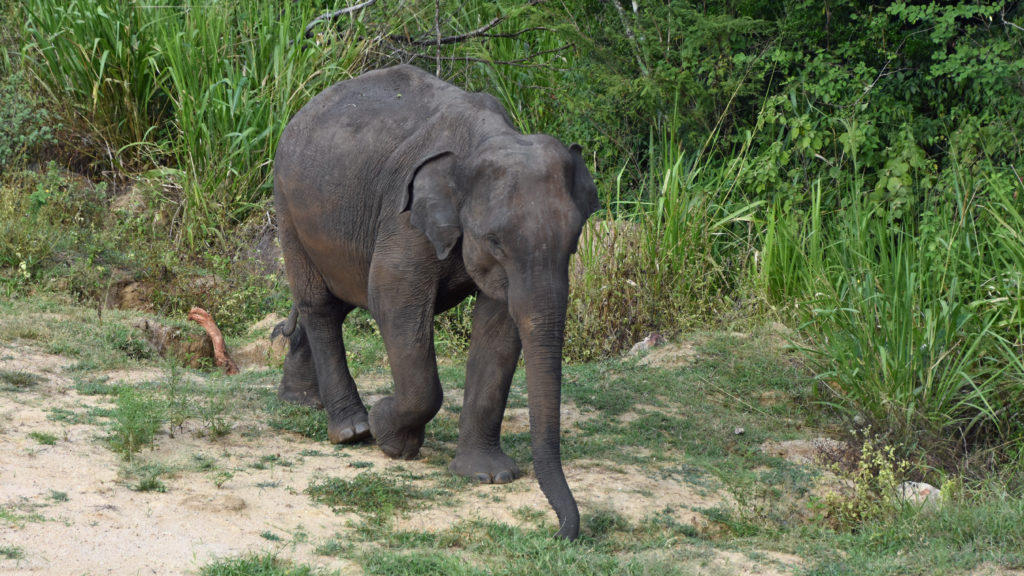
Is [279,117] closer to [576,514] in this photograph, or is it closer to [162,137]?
[162,137]

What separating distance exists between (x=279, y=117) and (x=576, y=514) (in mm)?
6572

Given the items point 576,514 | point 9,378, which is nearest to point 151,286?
point 9,378

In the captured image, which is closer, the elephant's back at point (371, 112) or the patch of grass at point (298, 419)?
the elephant's back at point (371, 112)

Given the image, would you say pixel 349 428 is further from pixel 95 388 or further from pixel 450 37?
pixel 450 37

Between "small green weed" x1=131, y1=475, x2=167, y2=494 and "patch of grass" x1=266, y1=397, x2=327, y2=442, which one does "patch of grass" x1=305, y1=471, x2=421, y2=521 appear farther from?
"patch of grass" x1=266, y1=397, x2=327, y2=442

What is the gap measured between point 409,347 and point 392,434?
531mm

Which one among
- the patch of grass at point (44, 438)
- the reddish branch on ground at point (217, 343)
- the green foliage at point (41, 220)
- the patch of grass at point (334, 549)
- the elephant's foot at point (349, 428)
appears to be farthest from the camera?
the green foliage at point (41, 220)

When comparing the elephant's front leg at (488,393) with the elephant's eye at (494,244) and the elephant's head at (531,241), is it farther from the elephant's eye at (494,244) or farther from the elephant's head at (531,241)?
the elephant's eye at (494,244)

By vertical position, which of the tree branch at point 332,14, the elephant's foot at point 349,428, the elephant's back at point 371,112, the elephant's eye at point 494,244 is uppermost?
the tree branch at point 332,14

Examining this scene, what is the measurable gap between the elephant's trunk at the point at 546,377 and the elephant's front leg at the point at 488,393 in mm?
720

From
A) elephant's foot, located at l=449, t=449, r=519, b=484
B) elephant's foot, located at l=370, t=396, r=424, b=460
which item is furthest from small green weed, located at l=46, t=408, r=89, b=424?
elephant's foot, located at l=449, t=449, r=519, b=484

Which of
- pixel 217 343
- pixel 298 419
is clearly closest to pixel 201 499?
pixel 298 419

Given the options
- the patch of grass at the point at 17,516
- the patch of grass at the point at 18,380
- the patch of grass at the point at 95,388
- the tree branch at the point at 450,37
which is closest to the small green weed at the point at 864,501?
the patch of grass at the point at 17,516

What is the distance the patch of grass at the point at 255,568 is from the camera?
12.2 ft
